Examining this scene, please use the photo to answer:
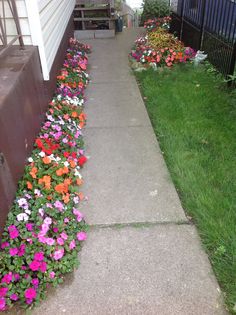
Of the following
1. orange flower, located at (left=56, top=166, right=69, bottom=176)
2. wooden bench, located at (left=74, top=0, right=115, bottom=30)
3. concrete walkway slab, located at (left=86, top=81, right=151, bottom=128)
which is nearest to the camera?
orange flower, located at (left=56, top=166, right=69, bottom=176)

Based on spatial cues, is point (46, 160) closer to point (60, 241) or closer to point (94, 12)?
point (60, 241)

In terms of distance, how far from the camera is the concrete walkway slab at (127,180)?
293cm

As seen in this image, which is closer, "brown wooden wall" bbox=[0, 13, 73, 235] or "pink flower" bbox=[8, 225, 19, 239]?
"pink flower" bbox=[8, 225, 19, 239]

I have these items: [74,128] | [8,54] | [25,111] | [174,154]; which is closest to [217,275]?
[174,154]

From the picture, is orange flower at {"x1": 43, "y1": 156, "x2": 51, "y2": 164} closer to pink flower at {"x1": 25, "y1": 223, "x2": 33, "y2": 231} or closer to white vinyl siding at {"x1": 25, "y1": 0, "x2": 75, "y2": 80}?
pink flower at {"x1": 25, "y1": 223, "x2": 33, "y2": 231}

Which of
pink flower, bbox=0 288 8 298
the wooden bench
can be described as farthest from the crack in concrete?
the wooden bench

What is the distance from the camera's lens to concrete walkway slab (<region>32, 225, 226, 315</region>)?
2.17 meters

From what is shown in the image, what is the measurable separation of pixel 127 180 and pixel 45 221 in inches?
43.2

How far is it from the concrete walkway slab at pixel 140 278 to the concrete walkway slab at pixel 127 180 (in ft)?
0.57

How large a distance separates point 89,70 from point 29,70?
3364mm

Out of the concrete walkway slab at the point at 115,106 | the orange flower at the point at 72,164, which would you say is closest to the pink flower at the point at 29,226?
the orange flower at the point at 72,164

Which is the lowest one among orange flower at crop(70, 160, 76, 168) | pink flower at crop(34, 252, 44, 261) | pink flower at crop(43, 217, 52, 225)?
orange flower at crop(70, 160, 76, 168)

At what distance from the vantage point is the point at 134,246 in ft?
8.55

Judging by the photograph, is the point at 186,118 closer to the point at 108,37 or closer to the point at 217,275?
the point at 217,275
